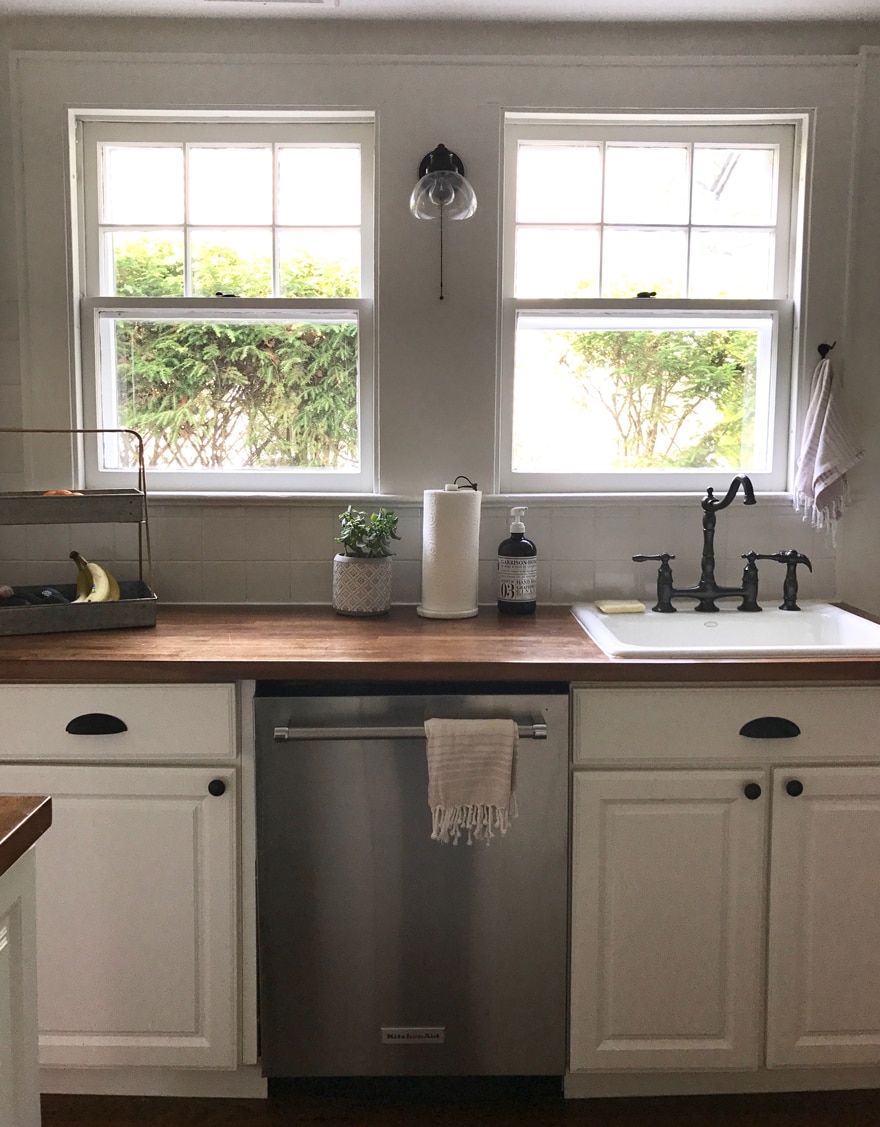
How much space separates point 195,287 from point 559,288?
1.01 meters

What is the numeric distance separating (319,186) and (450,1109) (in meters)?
2.31

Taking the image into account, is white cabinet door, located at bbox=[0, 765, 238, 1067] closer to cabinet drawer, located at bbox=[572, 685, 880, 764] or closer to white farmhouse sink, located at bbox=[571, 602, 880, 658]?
cabinet drawer, located at bbox=[572, 685, 880, 764]

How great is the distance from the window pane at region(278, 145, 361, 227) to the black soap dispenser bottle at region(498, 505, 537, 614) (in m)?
0.97

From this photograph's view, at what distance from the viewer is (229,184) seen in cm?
254

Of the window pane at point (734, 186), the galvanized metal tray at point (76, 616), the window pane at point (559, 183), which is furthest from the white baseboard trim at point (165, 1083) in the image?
the window pane at point (734, 186)

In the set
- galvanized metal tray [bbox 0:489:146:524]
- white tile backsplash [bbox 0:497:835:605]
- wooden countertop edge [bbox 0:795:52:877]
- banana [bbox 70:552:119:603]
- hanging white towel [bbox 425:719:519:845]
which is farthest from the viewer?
white tile backsplash [bbox 0:497:835:605]

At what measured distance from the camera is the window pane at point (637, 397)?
258 centimetres

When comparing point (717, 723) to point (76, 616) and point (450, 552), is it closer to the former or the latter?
point (450, 552)

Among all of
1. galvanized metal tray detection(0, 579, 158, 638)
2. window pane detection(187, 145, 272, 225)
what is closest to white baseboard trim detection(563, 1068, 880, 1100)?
galvanized metal tray detection(0, 579, 158, 638)

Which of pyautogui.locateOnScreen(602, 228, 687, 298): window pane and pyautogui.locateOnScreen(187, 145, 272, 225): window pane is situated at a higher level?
pyautogui.locateOnScreen(187, 145, 272, 225): window pane

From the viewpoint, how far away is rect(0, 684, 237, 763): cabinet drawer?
6.21 feet

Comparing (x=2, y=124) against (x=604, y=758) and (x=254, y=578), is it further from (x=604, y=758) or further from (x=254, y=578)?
(x=604, y=758)

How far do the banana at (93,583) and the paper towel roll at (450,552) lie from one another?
0.77m

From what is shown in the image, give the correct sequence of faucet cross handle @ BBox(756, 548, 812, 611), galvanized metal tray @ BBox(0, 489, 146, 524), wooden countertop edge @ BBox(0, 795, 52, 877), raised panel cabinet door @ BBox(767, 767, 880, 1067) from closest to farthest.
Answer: wooden countertop edge @ BBox(0, 795, 52, 877), raised panel cabinet door @ BBox(767, 767, 880, 1067), galvanized metal tray @ BBox(0, 489, 146, 524), faucet cross handle @ BBox(756, 548, 812, 611)
